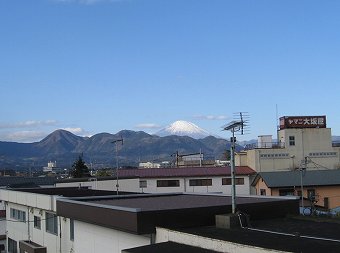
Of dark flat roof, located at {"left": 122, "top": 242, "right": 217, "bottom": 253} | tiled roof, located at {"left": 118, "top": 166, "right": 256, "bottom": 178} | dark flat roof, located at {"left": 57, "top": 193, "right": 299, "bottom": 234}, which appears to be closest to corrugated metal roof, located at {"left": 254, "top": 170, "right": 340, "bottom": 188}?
tiled roof, located at {"left": 118, "top": 166, "right": 256, "bottom": 178}

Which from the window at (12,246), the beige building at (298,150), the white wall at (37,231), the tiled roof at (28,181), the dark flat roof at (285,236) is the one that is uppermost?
the beige building at (298,150)

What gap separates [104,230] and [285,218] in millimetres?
7273

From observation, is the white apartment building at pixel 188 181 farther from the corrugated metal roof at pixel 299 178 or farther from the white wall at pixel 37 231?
the white wall at pixel 37 231

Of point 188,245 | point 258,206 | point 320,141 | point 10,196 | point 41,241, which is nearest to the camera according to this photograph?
point 188,245

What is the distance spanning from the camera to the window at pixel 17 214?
37.9 m

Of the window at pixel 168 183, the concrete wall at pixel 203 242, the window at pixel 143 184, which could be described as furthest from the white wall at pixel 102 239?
the window at pixel 168 183

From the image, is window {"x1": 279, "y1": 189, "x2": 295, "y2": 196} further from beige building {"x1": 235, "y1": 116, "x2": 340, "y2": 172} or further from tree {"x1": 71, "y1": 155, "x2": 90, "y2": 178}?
tree {"x1": 71, "y1": 155, "x2": 90, "y2": 178}

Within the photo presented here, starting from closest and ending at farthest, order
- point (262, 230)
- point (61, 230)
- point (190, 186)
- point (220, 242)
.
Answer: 1. point (220, 242)
2. point (262, 230)
3. point (61, 230)
4. point (190, 186)

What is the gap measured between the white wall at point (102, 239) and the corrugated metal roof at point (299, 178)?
43.9m

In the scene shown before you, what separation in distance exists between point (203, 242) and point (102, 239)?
694 centimetres

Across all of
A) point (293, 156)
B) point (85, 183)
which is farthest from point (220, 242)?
point (293, 156)

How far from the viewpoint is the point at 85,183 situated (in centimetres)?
6694

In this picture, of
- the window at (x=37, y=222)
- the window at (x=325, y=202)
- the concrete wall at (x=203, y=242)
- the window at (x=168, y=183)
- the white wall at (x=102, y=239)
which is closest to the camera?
the concrete wall at (x=203, y=242)

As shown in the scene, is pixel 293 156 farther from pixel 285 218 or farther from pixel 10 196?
pixel 285 218
